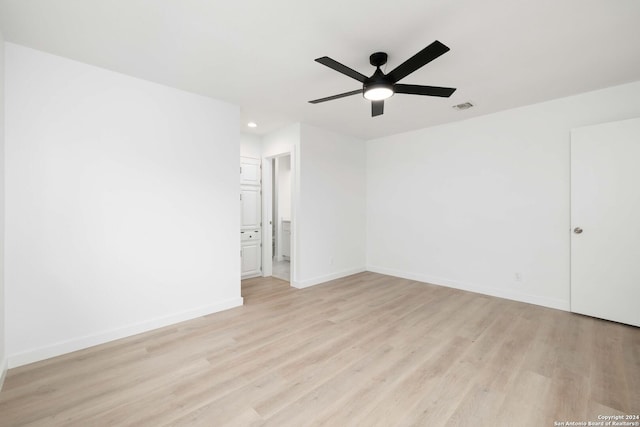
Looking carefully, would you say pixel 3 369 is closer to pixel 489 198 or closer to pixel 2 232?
pixel 2 232

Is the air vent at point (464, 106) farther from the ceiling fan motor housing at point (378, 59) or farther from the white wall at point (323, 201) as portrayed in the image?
the white wall at point (323, 201)

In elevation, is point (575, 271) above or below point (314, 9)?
below

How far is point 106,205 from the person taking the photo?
2.64m

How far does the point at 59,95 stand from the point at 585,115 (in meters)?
5.62

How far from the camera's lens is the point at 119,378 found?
6.78 ft

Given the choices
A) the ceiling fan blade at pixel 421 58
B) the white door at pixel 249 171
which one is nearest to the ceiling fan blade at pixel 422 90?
the ceiling fan blade at pixel 421 58

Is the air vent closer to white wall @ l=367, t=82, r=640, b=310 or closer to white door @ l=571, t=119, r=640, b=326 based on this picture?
white wall @ l=367, t=82, r=640, b=310

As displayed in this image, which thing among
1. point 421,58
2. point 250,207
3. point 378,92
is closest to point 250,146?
point 250,207

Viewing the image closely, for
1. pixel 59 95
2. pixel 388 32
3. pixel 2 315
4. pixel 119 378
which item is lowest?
pixel 119 378

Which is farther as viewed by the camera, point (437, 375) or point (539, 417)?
point (437, 375)

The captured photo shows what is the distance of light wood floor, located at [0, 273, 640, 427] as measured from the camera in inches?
67.0

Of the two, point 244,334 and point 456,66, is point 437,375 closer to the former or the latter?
point 244,334

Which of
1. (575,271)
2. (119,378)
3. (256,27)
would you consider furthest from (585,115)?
(119,378)

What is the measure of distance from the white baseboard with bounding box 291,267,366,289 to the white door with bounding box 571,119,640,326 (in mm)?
3135
